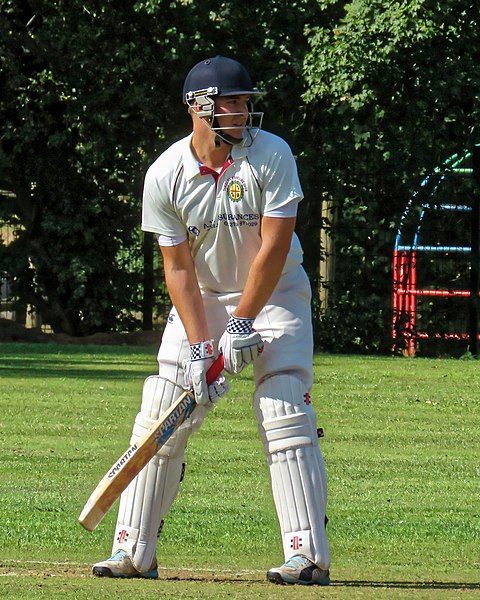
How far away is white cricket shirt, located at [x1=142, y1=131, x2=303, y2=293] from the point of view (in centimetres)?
626

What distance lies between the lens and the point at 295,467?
6.20m

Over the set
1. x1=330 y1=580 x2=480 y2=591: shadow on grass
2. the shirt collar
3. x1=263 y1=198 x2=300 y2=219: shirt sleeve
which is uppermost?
the shirt collar

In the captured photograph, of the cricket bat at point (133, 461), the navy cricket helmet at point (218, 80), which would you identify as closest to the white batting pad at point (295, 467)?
the cricket bat at point (133, 461)

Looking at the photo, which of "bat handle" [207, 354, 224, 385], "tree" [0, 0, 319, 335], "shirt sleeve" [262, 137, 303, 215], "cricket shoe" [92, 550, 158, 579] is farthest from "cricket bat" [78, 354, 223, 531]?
"tree" [0, 0, 319, 335]

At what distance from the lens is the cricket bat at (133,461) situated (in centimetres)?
625

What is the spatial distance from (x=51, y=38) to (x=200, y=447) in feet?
40.1

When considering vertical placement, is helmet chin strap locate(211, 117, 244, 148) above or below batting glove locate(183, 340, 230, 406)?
above

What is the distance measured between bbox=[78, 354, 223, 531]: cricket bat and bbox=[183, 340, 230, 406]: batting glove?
3cm

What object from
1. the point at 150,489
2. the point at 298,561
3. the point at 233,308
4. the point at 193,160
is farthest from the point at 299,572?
the point at 193,160

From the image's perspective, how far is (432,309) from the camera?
69.3 ft

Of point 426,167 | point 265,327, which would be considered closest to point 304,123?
point 426,167

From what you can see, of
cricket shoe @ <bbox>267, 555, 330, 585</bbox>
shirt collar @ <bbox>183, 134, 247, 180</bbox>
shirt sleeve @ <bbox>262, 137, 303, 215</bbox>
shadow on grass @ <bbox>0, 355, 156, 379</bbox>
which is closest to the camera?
cricket shoe @ <bbox>267, 555, 330, 585</bbox>

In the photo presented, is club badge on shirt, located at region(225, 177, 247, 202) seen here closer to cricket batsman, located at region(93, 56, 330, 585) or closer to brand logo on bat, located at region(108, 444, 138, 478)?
cricket batsman, located at region(93, 56, 330, 585)

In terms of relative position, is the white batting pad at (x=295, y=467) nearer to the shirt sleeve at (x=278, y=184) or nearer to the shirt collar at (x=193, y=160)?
the shirt sleeve at (x=278, y=184)
